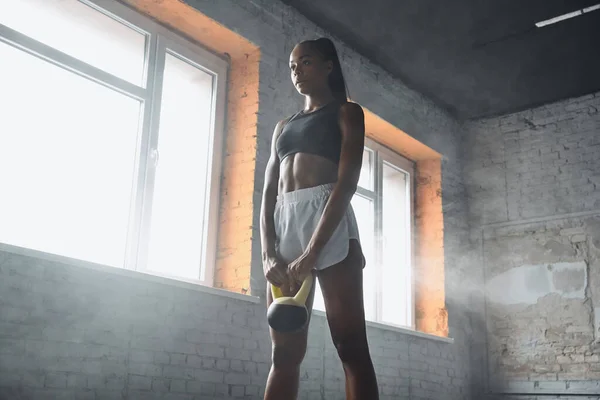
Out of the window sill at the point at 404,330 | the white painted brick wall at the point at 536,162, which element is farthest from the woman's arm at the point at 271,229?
the white painted brick wall at the point at 536,162

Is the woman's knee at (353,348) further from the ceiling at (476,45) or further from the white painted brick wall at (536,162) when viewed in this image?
the white painted brick wall at (536,162)

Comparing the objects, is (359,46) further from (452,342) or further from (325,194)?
(325,194)

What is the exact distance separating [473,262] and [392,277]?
0.92m

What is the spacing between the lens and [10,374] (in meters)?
2.86

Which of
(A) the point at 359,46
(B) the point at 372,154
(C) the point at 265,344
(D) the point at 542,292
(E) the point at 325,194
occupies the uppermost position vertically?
(A) the point at 359,46

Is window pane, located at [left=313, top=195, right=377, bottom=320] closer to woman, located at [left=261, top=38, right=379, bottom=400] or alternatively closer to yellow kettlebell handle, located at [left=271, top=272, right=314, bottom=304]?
woman, located at [left=261, top=38, right=379, bottom=400]

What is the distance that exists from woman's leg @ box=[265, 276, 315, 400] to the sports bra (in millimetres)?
533

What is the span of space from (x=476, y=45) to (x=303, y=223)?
387 centimetres

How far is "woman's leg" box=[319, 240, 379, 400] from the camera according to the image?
1.99m

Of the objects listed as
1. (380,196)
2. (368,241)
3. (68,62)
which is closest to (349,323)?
(68,62)

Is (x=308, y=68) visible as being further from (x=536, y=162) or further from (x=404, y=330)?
(x=536, y=162)

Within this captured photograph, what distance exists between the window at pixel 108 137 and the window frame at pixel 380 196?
73.8 inches

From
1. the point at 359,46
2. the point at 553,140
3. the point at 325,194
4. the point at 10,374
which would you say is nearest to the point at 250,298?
the point at 10,374

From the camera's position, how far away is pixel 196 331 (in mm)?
3711
